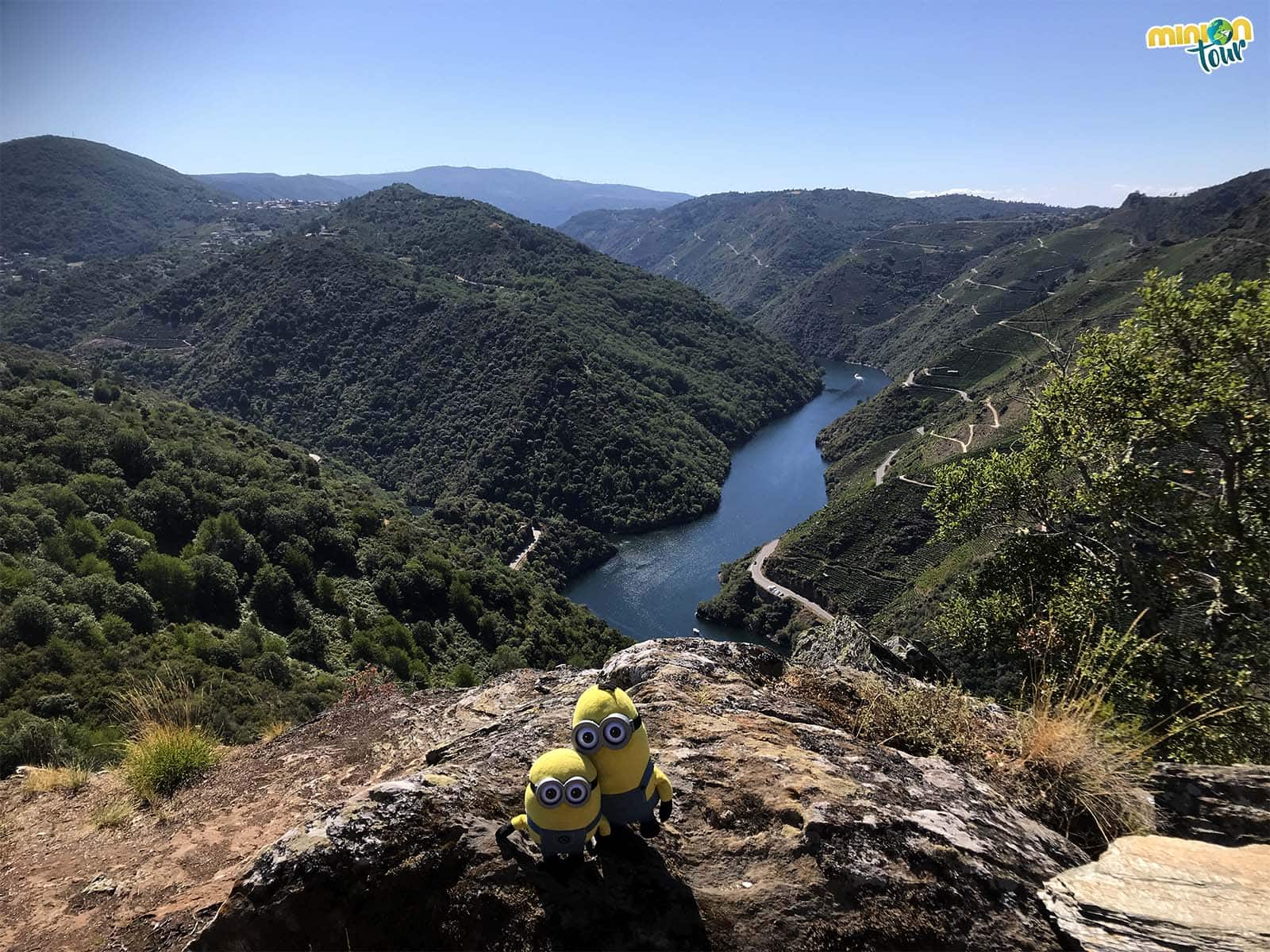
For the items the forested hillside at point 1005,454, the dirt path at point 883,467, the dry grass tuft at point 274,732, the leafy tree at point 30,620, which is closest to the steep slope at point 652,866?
the dry grass tuft at point 274,732

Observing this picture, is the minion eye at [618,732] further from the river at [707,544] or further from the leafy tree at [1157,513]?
the river at [707,544]

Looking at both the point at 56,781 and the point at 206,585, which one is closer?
the point at 56,781

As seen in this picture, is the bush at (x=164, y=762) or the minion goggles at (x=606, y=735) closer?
the minion goggles at (x=606, y=735)

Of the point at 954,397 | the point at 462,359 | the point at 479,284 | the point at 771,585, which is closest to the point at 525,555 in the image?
the point at 771,585

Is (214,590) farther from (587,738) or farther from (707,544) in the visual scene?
(707,544)

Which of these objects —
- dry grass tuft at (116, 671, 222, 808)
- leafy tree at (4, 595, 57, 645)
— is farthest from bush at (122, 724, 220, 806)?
leafy tree at (4, 595, 57, 645)

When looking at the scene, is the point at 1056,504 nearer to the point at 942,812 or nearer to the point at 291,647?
the point at 942,812
